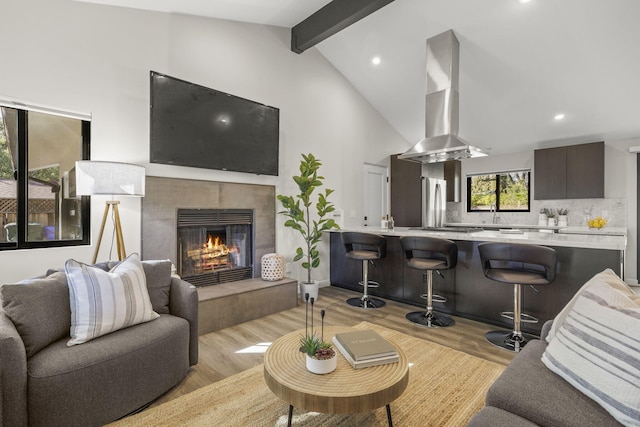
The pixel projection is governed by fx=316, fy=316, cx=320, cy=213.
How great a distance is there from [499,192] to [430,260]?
3.80m

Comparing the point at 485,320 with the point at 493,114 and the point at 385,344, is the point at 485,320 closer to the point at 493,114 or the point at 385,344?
the point at 385,344

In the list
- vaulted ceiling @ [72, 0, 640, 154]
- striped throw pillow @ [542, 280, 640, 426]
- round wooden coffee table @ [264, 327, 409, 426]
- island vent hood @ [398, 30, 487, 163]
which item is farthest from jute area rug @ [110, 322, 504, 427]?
vaulted ceiling @ [72, 0, 640, 154]

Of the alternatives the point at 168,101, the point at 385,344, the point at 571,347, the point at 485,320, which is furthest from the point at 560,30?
the point at 168,101

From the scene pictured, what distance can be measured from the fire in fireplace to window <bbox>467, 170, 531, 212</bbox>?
15.6 feet

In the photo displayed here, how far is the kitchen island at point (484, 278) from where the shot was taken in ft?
8.91

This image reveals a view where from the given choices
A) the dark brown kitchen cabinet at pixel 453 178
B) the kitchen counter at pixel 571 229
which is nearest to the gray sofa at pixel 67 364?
the kitchen counter at pixel 571 229

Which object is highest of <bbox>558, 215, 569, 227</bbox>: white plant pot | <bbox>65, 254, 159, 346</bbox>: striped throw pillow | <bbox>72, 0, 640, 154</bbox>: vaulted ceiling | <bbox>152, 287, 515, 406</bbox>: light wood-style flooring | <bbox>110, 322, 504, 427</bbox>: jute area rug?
<bbox>72, 0, 640, 154</bbox>: vaulted ceiling

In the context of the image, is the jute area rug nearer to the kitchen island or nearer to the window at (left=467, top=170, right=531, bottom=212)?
the kitchen island

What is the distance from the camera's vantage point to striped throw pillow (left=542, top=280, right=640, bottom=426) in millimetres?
1094

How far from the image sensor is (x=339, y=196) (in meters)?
5.24

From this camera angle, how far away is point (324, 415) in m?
1.81

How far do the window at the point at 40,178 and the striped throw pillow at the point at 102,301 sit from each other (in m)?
1.19

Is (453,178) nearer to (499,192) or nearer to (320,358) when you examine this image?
(499,192)

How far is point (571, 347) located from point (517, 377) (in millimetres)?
263
